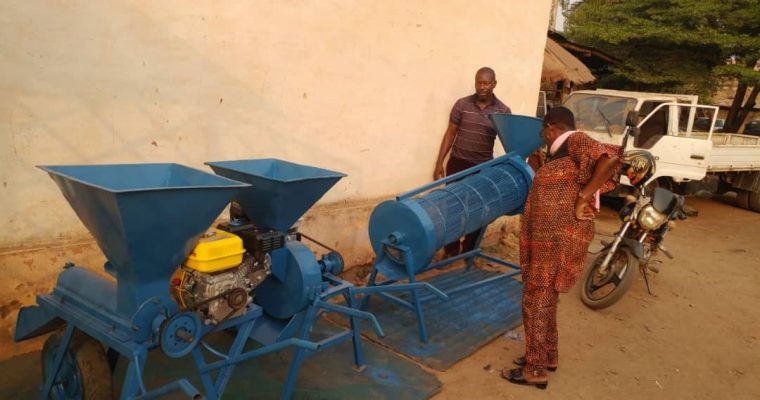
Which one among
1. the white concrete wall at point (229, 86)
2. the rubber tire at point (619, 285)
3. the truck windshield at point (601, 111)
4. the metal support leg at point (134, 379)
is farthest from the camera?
the truck windshield at point (601, 111)

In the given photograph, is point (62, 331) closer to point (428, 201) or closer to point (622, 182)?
point (428, 201)

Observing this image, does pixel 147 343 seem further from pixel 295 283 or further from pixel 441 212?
pixel 441 212

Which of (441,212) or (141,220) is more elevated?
(141,220)

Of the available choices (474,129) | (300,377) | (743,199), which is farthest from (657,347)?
(743,199)

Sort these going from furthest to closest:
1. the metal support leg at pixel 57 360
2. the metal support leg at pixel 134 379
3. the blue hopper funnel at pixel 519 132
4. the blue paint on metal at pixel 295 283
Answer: the blue hopper funnel at pixel 519 132 < the blue paint on metal at pixel 295 283 < the metal support leg at pixel 57 360 < the metal support leg at pixel 134 379

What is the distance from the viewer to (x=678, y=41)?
11.6m

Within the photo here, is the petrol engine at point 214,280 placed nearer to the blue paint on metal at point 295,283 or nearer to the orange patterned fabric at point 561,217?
the blue paint on metal at point 295,283

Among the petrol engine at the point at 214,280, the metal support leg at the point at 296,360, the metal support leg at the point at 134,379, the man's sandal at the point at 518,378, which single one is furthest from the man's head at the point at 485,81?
the metal support leg at the point at 134,379

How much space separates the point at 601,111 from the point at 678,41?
17.2 feet

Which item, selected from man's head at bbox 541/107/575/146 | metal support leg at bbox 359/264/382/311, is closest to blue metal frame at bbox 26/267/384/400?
metal support leg at bbox 359/264/382/311

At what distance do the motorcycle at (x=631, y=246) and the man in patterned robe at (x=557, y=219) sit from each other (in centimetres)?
165

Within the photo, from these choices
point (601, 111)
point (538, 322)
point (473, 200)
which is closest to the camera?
point (538, 322)

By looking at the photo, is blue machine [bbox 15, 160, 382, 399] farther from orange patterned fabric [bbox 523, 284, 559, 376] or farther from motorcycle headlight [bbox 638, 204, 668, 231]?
motorcycle headlight [bbox 638, 204, 668, 231]

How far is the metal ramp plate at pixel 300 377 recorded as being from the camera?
2826mm
